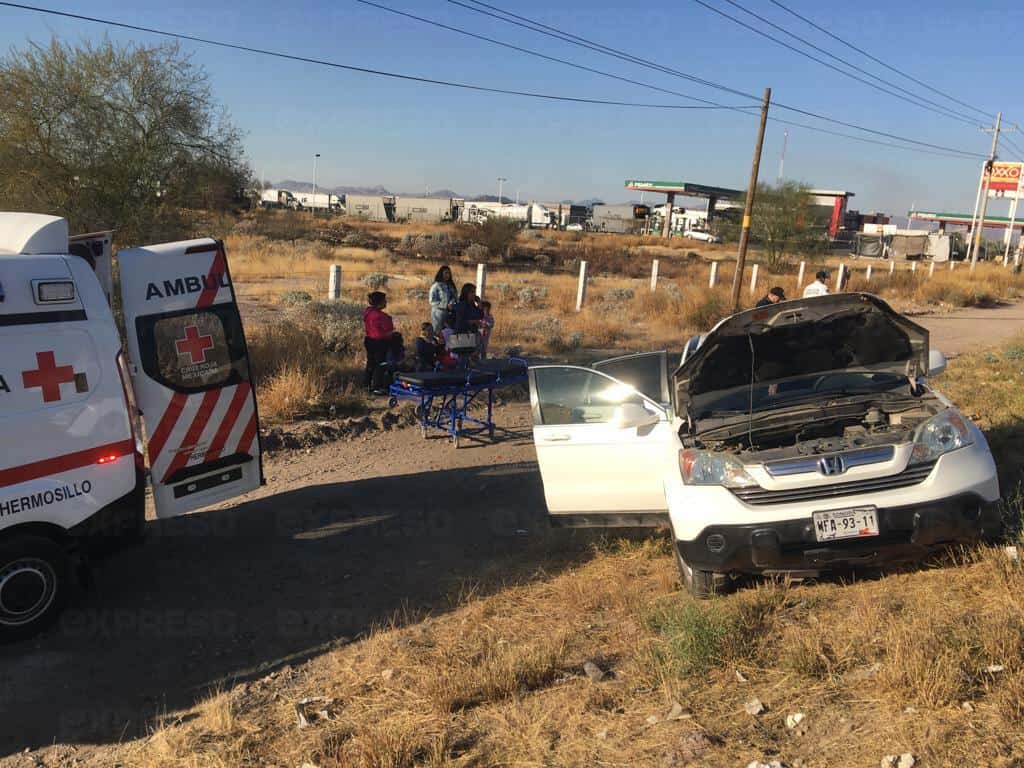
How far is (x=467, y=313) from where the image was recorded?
38.6ft

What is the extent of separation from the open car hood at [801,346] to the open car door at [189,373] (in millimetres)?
3258

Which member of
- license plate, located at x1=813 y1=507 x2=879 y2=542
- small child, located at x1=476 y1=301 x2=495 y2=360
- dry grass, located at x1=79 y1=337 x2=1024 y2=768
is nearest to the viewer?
dry grass, located at x1=79 y1=337 x2=1024 y2=768

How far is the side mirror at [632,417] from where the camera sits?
5547 mm

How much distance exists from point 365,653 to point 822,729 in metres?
2.52

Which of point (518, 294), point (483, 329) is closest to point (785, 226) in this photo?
point (518, 294)

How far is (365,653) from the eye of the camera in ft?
15.3

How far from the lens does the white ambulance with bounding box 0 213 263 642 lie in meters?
4.76

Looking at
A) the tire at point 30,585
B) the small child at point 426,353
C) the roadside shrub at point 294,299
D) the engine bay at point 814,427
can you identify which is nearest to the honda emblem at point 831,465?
the engine bay at point 814,427

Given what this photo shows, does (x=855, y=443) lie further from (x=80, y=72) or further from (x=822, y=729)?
(x=80, y=72)

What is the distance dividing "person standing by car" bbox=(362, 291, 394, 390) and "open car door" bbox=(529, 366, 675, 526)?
16.6 ft

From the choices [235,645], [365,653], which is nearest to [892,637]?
[365,653]

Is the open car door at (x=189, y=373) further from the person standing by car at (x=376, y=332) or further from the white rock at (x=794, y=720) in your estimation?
the person standing by car at (x=376, y=332)

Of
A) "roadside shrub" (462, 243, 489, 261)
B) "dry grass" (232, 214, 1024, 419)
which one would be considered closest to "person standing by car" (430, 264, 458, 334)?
"dry grass" (232, 214, 1024, 419)

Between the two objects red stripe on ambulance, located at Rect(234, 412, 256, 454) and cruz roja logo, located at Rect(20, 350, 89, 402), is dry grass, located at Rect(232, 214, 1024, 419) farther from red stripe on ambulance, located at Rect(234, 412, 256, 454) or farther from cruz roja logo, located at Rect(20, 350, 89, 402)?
cruz roja logo, located at Rect(20, 350, 89, 402)
